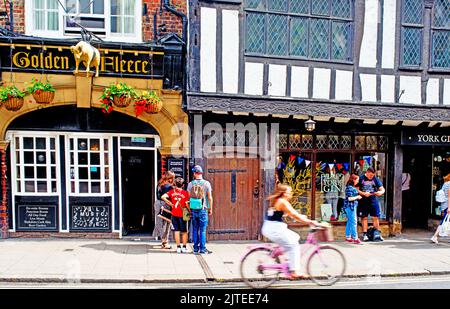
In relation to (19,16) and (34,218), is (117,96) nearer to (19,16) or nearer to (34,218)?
(19,16)

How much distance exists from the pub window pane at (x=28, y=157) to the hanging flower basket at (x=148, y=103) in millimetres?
2596

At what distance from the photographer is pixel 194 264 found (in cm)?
683

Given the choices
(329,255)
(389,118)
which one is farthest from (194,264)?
(389,118)

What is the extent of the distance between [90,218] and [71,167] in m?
1.24

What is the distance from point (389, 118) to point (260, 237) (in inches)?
163

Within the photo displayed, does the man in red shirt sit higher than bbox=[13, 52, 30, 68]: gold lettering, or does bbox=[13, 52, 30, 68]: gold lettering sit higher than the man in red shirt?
bbox=[13, 52, 30, 68]: gold lettering

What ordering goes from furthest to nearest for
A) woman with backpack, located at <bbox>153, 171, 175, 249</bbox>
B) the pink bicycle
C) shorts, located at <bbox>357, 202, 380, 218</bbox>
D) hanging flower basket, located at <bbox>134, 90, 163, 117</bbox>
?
shorts, located at <bbox>357, 202, 380, 218</bbox>, hanging flower basket, located at <bbox>134, 90, 163, 117</bbox>, woman with backpack, located at <bbox>153, 171, 175, 249</bbox>, the pink bicycle

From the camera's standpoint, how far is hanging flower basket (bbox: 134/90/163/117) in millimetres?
7980

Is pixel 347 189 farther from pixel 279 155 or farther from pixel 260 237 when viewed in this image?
pixel 260 237

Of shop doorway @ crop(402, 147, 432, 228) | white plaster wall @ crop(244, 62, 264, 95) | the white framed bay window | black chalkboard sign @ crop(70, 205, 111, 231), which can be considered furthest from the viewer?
shop doorway @ crop(402, 147, 432, 228)

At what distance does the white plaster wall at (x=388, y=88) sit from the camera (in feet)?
29.5

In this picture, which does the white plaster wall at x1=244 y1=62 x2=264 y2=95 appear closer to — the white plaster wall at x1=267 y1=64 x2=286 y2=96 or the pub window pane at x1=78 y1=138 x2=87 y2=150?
the white plaster wall at x1=267 y1=64 x2=286 y2=96

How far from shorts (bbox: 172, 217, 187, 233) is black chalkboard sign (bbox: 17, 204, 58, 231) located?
3.00m

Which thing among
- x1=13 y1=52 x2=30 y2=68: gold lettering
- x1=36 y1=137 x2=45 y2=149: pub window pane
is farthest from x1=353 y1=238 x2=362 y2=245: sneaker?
x1=13 y1=52 x2=30 y2=68: gold lettering
